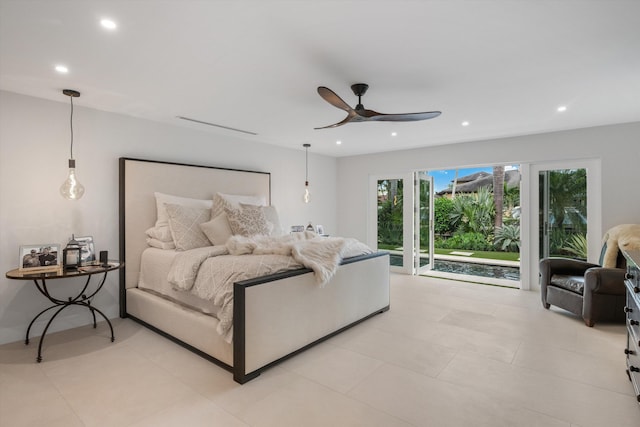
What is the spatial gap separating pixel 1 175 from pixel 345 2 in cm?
343

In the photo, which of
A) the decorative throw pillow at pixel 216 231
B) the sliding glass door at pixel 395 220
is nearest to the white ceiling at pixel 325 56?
the decorative throw pillow at pixel 216 231

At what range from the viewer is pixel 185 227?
3.63 meters

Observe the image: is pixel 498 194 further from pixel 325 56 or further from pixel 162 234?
pixel 162 234

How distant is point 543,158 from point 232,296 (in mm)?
4894

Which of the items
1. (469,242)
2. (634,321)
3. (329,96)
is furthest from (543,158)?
(469,242)

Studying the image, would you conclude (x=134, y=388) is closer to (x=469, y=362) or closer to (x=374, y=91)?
(x=469, y=362)

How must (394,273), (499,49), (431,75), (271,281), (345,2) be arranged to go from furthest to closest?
(394,273)
(431,75)
(271,281)
(499,49)
(345,2)

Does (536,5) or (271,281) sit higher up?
(536,5)

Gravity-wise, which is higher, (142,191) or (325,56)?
(325,56)

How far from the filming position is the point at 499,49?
90.1 inches

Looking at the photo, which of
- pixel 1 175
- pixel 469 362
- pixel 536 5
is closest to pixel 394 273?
pixel 469 362

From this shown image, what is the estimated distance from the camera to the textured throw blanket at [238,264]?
2512 millimetres

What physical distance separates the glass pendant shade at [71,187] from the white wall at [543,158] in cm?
487

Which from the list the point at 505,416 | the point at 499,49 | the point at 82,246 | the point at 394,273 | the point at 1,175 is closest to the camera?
the point at 505,416
